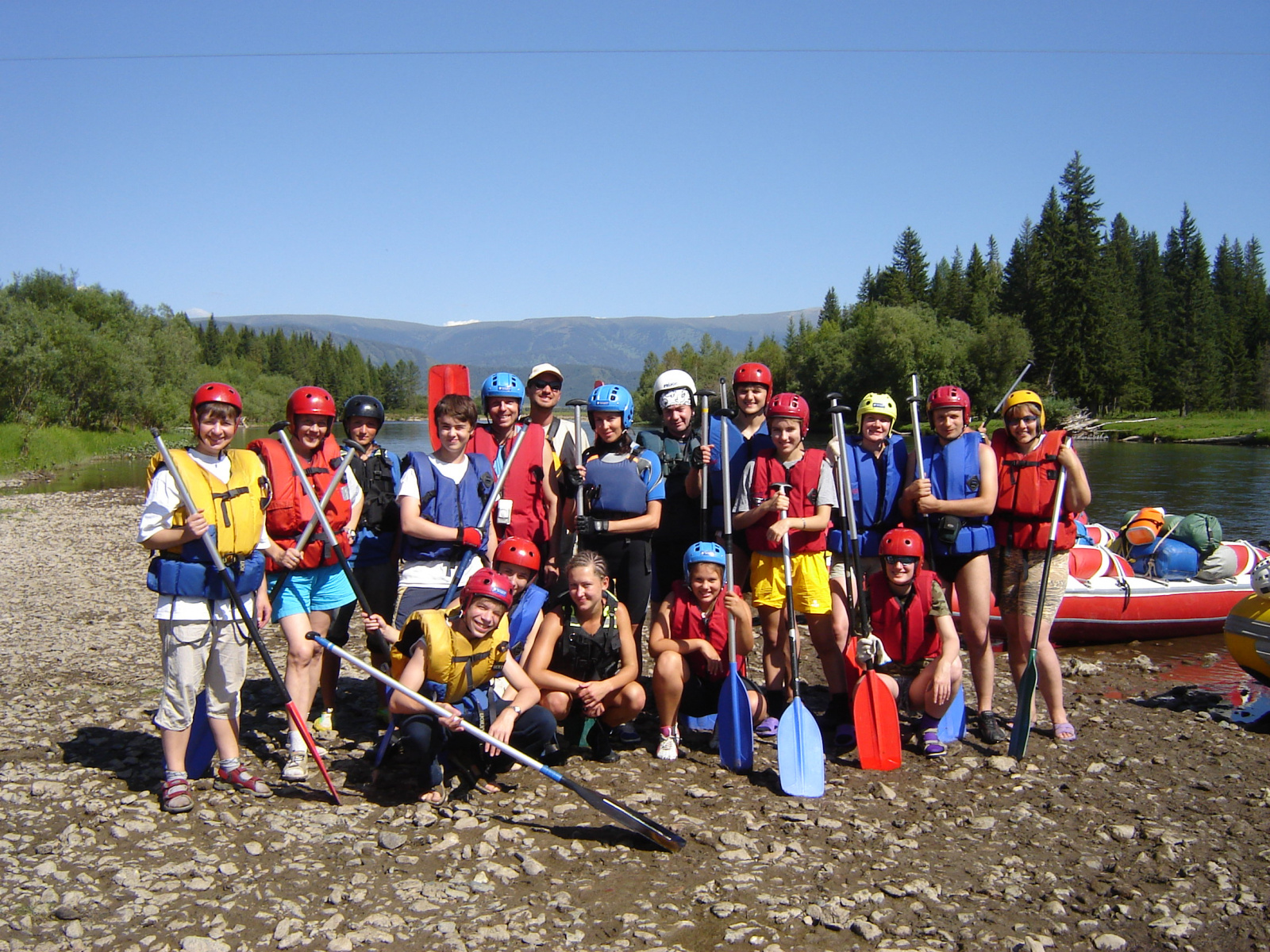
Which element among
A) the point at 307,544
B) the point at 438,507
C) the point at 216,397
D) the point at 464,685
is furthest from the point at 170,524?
the point at 464,685

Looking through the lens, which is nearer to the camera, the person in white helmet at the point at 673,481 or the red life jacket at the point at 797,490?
the red life jacket at the point at 797,490

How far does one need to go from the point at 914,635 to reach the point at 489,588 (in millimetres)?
2718

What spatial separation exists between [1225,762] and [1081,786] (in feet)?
3.99

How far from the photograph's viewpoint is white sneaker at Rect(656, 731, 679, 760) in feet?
18.3

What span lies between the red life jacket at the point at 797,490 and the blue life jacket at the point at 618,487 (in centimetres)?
74

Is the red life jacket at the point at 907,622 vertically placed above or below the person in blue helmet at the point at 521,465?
below

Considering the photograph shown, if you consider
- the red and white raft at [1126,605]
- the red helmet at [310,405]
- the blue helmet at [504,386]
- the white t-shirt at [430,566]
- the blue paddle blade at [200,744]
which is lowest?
the red and white raft at [1126,605]

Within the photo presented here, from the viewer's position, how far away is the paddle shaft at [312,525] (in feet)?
16.8

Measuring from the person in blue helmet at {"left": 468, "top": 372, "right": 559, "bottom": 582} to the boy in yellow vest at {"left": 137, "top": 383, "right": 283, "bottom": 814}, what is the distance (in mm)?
1609

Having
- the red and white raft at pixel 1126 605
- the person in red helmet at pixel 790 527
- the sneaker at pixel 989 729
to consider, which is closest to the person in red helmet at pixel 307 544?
the person in red helmet at pixel 790 527

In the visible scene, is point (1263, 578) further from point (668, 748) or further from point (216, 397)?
point (216, 397)

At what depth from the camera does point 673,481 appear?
637 cm

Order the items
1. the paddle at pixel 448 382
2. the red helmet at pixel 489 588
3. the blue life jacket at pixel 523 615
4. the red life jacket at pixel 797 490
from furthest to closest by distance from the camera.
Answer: the paddle at pixel 448 382 → the red life jacket at pixel 797 490 → the blue life jacket at pixel 523 615 → the red helmet at pixel 489 588

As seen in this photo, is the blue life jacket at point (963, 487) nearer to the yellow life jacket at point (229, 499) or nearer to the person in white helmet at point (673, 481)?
the person in white helmet at point (673, 481)
